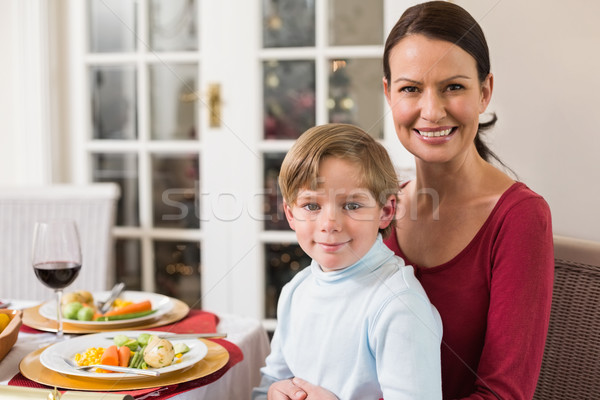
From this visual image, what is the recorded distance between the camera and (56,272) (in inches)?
49.8

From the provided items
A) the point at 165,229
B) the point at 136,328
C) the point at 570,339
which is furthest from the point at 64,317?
the point at 165,229

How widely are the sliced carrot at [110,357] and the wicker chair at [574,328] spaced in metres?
0.86

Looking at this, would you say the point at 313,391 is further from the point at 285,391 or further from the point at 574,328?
the point at 574,328

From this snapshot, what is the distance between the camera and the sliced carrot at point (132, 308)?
1333 millimetres

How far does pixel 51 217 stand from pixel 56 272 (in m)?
1.08

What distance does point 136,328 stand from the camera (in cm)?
131

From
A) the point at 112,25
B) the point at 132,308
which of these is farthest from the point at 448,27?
the point at 112,25

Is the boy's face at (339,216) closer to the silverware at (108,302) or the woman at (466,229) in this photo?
the woman at (466,229)

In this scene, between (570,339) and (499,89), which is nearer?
(570,339)

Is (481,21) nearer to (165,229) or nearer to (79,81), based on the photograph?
(165,229)

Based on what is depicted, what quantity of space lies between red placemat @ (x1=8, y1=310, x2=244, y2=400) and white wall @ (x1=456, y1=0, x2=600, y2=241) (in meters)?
0.96

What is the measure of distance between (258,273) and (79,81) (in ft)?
4.05

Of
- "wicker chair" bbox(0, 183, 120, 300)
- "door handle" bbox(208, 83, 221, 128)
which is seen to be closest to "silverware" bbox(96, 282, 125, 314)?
"wicker chair" bbox(0, 183, 120, 300)

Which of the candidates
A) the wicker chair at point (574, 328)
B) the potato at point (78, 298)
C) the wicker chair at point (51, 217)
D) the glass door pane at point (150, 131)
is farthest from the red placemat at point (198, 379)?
the glass door pane at point (150, 131)
